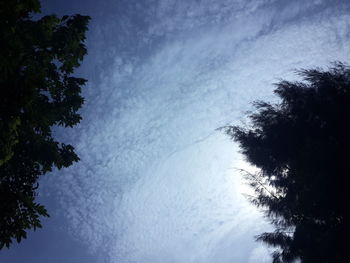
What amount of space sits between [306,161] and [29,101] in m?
8.43

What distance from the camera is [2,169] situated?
7066 mm

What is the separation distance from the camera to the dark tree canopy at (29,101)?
16.7 ft

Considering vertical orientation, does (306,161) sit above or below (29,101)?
above

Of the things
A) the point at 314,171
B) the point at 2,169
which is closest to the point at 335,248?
the point at 314,171

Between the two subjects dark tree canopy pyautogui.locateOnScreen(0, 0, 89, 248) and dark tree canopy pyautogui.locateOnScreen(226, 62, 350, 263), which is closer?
dark tree canopy pyautogui.locateOnScreen(0, 0, 89, 248)

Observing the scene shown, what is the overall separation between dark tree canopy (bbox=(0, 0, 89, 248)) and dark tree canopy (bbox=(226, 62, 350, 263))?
7712mm

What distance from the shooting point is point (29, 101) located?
16.5ft

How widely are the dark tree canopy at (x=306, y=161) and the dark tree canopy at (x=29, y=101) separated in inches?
304

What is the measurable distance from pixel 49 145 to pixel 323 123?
382 inches

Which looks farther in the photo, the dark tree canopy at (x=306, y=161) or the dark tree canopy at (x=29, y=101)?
the dark tree canopy at (x=306, y=161)

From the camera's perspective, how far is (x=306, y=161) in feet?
30.0

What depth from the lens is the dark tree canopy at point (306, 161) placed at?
8.78 metres

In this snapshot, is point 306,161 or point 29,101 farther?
point 306,161

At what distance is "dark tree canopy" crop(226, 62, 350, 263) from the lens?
346 inches
